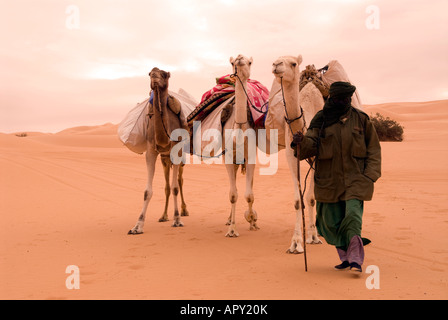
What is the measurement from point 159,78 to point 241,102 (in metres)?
1.65

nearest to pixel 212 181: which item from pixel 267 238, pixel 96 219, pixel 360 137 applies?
pixel 96 219

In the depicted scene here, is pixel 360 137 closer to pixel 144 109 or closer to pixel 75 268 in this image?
pixel 75 268

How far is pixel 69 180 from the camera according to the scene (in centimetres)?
1544

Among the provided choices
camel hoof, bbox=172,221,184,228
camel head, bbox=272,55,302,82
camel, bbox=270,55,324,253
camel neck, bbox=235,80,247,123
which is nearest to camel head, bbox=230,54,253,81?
camel neck, bbox=235,80,247,123

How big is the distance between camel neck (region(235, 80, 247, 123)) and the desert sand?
2077 millimetres

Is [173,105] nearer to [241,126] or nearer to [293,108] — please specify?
[241,126]

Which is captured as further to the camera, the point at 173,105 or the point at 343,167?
the point at 173,105

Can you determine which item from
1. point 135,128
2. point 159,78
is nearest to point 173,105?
point 159,78

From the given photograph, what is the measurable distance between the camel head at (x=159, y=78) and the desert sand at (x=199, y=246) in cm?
273

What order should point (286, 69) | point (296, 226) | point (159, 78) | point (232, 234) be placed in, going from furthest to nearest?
point (159, 78)
point (232, 234)
point (296, 226)
point (286, 69)

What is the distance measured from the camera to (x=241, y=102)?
7480 millimetres

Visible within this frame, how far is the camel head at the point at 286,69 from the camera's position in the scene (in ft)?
19.6

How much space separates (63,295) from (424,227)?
20.0 ft

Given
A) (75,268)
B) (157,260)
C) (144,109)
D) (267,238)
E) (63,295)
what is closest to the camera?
(63,295)
